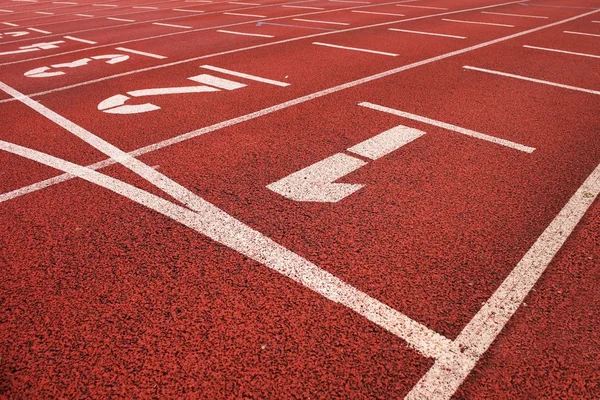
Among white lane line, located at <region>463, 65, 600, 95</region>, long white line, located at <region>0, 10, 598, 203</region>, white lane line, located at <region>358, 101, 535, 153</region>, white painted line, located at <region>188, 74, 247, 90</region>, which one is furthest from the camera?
white painted line, located at <region>188, 74, 247, 90</region>

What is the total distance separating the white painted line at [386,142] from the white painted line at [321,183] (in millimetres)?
189

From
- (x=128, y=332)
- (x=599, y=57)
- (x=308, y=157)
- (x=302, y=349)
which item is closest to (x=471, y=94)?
(x=308, y=157)

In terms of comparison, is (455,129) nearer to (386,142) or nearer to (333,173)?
(386,142)

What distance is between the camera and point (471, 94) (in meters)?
6.12

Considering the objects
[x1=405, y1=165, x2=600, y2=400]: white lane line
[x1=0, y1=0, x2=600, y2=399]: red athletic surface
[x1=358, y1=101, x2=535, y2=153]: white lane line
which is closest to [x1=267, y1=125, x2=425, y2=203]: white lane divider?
[x1=0, y1=0, x2=600, y2=399]: red athletic surface

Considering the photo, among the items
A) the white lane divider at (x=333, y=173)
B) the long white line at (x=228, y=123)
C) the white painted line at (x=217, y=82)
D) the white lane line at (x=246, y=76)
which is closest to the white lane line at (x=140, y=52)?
the white lane line at (x=246, y=76)

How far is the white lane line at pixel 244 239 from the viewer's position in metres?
2.54

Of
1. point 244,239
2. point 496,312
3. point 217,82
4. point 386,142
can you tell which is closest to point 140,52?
point 217,82

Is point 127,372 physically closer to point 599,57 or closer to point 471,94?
point 471,94

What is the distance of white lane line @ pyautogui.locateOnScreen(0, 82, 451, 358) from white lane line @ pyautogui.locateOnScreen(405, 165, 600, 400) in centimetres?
10

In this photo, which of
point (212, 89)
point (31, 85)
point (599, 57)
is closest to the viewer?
point (212, 89)

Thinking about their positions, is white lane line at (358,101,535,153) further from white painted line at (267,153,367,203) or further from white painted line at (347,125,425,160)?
white painted line at (267,153,367,203)

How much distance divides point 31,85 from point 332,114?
4965 millimetres

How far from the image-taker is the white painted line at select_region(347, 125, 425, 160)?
4.47m
